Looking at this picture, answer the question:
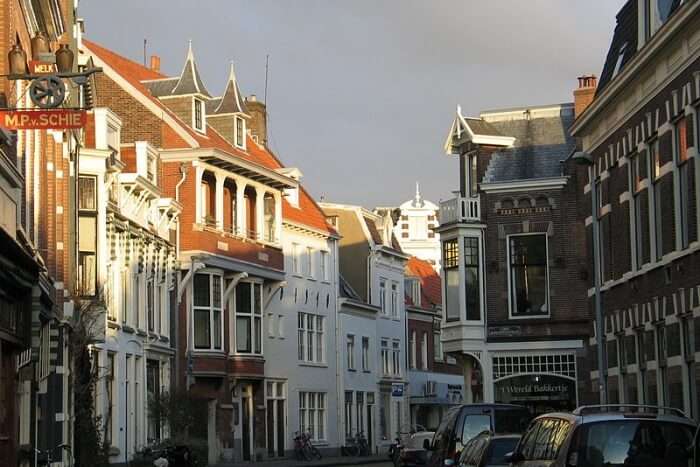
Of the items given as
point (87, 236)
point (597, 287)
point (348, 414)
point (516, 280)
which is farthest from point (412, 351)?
point (597, 287)

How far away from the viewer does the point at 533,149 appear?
174 feet

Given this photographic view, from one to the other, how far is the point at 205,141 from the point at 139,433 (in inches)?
578

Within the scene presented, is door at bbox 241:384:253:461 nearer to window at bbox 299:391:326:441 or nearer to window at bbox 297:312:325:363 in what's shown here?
window at bbox 299:391:326:441

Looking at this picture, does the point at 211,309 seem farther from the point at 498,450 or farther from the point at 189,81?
the point at 498,450

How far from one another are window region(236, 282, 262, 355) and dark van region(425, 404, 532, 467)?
2929 cm

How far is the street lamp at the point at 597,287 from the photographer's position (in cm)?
3225

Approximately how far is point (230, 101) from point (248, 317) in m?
9.45

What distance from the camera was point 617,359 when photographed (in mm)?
34188

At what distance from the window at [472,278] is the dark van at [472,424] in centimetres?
2121

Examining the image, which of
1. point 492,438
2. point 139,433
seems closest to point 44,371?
point 492,438

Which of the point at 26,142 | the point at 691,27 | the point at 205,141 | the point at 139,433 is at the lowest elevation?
the point at 139,433

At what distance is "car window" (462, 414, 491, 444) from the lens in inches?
1129

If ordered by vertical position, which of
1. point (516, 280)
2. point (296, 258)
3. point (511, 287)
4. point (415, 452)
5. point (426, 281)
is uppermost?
point (426, 281)

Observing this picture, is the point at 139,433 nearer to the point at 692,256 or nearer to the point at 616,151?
the point at 616,151
